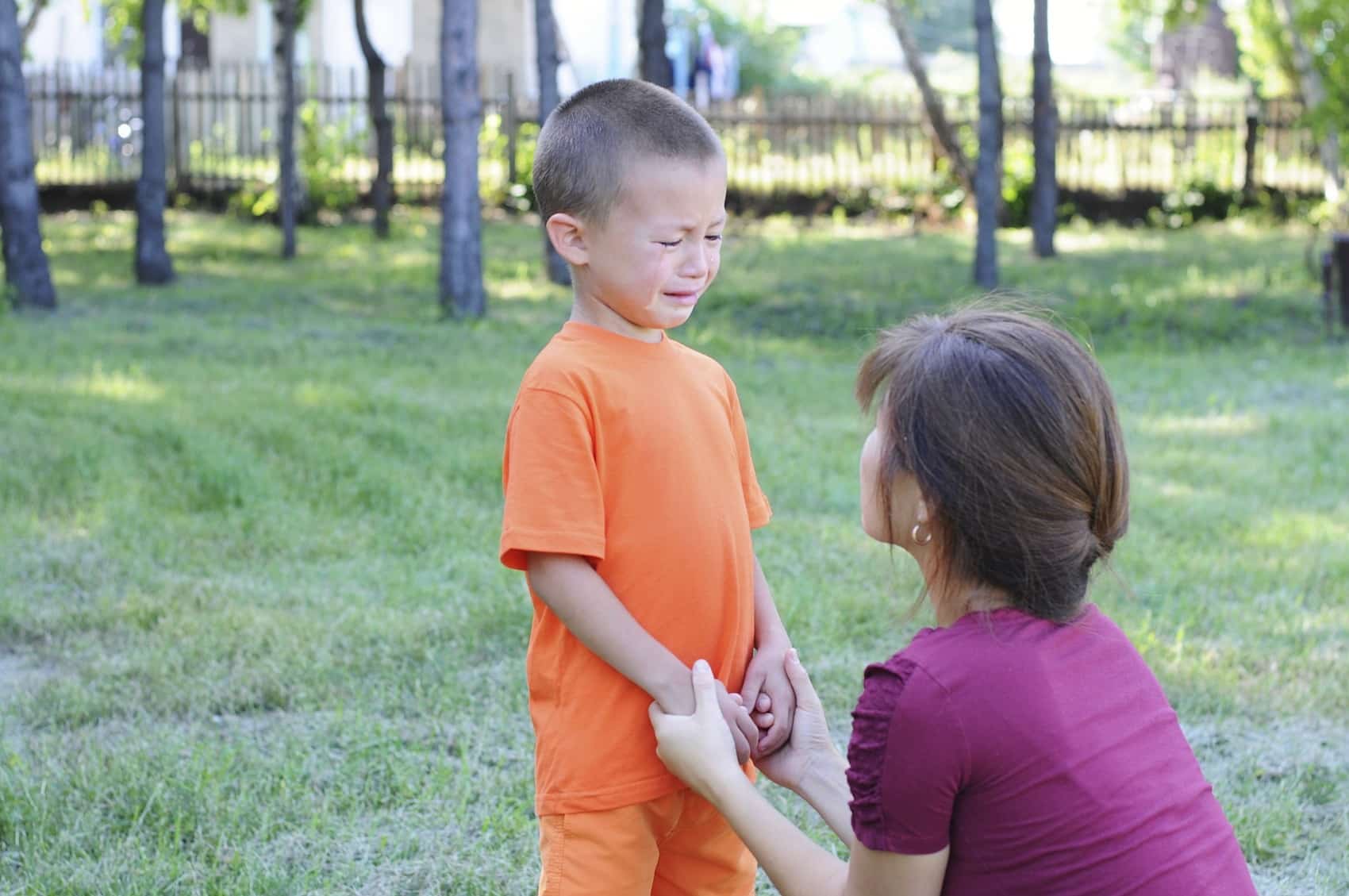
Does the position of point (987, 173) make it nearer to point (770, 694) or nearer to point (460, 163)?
point (460, 163)

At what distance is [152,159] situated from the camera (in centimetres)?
1159

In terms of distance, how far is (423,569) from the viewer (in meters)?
4.82

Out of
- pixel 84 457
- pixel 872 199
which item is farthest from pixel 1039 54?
pixel 84 457

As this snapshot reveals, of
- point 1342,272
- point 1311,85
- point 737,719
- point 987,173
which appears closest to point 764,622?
point 737,719

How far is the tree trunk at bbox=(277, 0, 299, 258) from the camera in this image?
13.8m

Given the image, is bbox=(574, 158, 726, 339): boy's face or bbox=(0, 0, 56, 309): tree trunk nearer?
bbox=(574, 158, 726, 339): boy's face

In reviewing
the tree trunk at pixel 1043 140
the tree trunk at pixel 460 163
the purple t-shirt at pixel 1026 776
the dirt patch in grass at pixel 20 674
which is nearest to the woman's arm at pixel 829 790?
the purple t-shirt at pixel 1026 776

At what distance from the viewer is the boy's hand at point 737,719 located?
6.39 ft

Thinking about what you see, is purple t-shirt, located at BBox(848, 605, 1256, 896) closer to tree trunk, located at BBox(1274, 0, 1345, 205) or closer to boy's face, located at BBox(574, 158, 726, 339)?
boy's face, located at BBox(574, 158, 726, 339)

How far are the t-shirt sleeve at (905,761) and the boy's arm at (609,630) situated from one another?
33cm

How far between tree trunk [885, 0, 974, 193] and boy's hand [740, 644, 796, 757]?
1579 centimetres

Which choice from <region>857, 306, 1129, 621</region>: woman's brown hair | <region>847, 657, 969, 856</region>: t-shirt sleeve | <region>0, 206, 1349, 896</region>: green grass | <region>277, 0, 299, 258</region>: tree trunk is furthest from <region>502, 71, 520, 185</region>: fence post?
<region>847, 657, 969, 856</region>: t-shirt sleeve

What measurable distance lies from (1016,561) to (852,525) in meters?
3.79

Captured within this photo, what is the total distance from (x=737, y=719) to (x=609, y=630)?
0.21m
